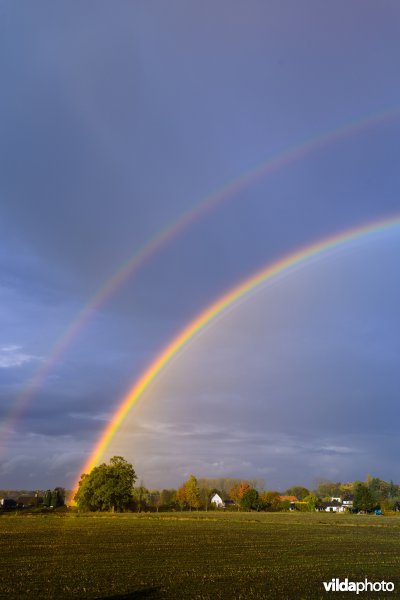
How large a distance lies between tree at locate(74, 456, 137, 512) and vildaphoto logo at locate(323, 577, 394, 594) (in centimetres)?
11748

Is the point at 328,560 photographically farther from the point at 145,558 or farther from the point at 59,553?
the point at 59,553

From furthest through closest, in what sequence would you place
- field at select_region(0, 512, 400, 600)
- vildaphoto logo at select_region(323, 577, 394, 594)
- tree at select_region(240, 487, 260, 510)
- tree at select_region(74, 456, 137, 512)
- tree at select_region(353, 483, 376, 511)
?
1. tree at select_region(353, 483, 376, 511)
2. tree at select_region(240, 487, 260, 510)
3. tree at select_region(74, 456, 137, 512)
4. vildaphoto logo at select_region(323, 577, 394, 594)
5. field at select_region(0, 512, 400, 600)

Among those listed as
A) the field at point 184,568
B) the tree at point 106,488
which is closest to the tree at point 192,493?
the tree at point 106,488

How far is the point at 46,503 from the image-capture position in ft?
595

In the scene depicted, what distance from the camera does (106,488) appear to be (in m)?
135

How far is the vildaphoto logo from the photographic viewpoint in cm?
2306

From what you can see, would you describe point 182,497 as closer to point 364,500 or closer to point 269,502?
point 269,502

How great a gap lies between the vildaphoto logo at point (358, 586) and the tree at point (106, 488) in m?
117

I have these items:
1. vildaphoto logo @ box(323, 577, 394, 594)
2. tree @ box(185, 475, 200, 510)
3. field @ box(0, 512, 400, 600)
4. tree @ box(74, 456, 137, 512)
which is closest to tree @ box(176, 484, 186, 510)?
tree @ box(185, 475, 200, 510)

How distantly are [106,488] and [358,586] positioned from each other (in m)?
119

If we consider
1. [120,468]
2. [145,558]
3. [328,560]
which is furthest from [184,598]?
[120,468]

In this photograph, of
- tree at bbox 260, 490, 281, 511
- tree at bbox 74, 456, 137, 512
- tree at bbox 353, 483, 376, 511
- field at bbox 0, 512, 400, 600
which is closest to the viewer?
field at bbox 0, 512, 400, 600

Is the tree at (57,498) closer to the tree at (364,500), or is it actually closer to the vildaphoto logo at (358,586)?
the tree at (364,500)

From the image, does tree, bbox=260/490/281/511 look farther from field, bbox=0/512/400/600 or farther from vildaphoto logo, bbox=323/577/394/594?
vildaphoto logo, bbox=323/577/394/594
